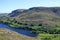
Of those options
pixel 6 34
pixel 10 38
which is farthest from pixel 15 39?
pixel 6 34

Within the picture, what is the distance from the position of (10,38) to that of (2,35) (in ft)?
10.3

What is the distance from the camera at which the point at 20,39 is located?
4491 cm

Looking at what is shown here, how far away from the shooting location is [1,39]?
42094 millimetres

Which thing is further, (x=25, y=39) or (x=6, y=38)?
(x=25, y=39)

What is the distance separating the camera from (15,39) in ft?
141

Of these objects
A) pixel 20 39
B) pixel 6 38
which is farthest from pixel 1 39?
pixel 20 39

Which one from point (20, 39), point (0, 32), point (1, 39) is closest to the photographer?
point (1, 39)

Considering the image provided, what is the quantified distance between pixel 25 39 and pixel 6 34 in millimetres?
5575

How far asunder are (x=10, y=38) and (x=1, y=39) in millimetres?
2536

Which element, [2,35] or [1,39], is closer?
[1,39]

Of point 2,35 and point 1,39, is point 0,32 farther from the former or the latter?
point 1,39

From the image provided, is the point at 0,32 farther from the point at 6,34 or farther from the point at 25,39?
the point at 25,39

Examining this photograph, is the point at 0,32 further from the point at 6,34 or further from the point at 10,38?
the point at 10,38

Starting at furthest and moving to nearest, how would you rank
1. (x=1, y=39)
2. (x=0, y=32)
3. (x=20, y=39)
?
(x=0, y=32), (x=20, y=39), (x=1, y=39)
